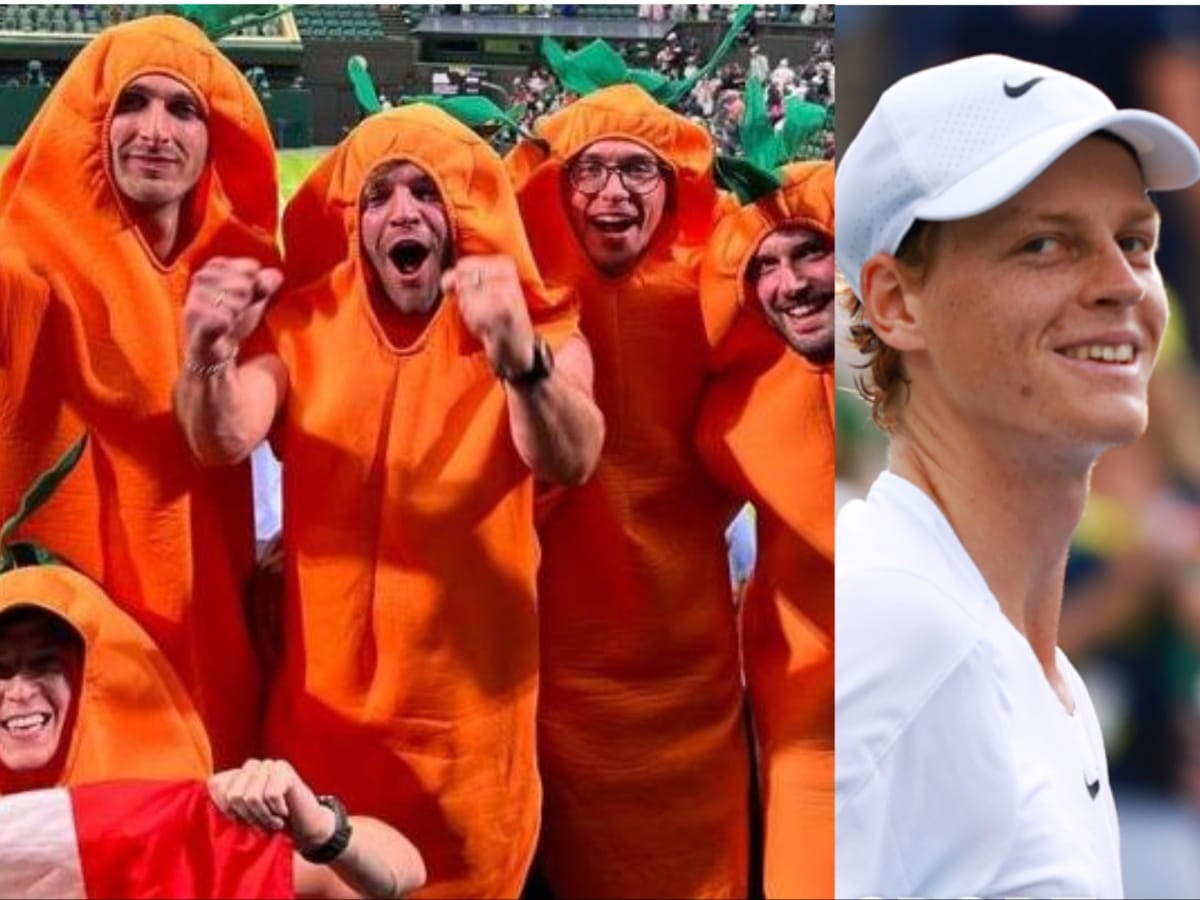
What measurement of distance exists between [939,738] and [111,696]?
1.18m

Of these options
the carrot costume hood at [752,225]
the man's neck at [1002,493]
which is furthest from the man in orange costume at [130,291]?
the man's neck at [1002,493]

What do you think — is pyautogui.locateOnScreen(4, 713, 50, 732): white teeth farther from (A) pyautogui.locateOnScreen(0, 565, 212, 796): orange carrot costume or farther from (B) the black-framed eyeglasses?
(B) the black-framed eyeglasses

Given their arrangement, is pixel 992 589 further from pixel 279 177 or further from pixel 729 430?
pixel 279 177

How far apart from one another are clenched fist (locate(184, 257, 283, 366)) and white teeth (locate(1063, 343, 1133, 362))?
115cm

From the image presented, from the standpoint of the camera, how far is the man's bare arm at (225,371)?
2521 millimetres

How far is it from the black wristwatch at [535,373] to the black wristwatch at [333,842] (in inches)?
25.8

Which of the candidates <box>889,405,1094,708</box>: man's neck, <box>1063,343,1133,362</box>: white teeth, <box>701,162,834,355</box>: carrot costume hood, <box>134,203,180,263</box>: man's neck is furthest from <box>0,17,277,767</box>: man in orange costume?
<box>1063,343,1133,362</box>: white teeth

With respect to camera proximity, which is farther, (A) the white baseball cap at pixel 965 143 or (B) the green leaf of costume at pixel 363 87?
(B) the green leaf of costume at pixel 363 87

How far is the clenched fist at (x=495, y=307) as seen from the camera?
252cm

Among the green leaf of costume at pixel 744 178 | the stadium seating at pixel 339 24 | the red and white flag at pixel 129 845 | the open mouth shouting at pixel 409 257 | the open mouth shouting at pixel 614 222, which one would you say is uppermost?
the stadium seating at pixel 339 24

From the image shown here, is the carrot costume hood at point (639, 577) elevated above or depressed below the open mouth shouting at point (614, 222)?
below

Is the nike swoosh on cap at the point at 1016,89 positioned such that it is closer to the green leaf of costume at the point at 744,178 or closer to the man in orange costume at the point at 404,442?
the green leaf of costume at the point at 744,178

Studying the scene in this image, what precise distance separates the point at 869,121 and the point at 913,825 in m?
1.03

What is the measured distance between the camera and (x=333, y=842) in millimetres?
2535
